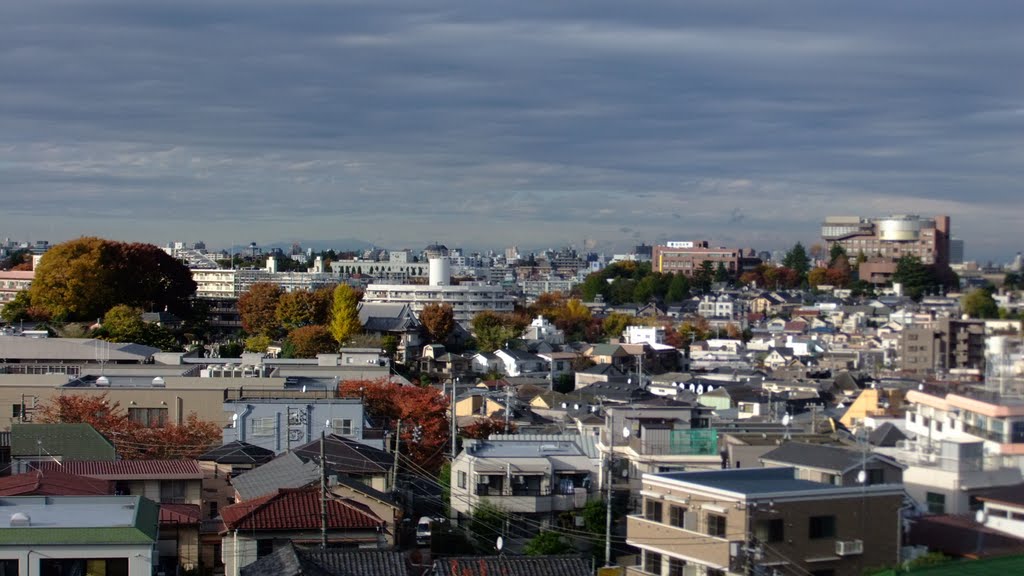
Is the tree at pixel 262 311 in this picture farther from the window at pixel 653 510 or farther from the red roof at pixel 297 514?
the window at pixel 653 510

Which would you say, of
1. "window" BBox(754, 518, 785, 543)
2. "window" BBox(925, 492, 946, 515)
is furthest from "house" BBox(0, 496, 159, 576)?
"window" BBox(925, 492, 946, 515)

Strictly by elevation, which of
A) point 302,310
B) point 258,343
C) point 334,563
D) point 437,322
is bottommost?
point 258,343

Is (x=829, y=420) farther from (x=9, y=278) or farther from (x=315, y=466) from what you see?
(x=9, y=278)

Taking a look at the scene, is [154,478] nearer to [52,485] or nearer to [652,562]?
[52,485]

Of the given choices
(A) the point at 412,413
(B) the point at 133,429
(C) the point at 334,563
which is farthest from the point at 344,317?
(C) the point at 334,563

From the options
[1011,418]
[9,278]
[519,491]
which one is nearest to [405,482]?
[519,491]

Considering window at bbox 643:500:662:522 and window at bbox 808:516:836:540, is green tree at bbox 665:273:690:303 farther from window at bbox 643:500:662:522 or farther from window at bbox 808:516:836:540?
window at bbox 808:516:836:540
